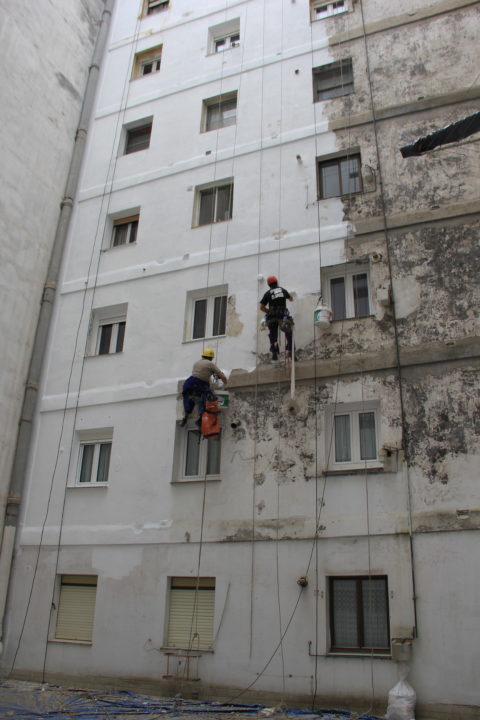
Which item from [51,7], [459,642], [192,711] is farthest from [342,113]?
[192,711]

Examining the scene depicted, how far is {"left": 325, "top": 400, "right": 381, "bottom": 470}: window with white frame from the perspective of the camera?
11508 millimetres

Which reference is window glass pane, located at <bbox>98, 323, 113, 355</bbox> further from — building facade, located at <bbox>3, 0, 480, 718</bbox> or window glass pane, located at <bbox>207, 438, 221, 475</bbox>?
window glass pane, located at <bbox>207, 438, 221, 475</bbox>

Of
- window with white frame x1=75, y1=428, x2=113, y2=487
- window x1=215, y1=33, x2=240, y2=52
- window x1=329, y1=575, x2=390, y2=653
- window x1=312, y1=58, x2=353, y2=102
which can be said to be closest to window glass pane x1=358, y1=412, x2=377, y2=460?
window x1=329, y1=575, x2=390, y2=653

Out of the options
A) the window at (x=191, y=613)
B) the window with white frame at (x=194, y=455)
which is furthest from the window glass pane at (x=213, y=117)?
the window at (x=191, y=613)

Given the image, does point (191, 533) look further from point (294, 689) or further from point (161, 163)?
point (161, 163)

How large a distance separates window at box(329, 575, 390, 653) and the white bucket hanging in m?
4.96

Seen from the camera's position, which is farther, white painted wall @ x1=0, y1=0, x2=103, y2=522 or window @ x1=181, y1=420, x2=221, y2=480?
white painted wall @ x1=0, y1=0, x2=103, y2=522

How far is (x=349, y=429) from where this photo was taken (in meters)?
11.8

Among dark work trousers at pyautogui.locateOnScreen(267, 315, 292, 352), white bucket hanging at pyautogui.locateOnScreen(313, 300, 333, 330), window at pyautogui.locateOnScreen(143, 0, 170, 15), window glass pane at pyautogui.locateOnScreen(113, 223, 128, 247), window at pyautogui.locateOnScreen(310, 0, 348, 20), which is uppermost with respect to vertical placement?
window at pyautogui.locateOnScreen(143, 0, 170, 15)

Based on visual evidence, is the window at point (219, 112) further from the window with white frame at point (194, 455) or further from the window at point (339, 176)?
the window with white frame at point (194, 455)

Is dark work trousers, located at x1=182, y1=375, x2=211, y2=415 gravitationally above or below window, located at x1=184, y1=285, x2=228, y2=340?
below

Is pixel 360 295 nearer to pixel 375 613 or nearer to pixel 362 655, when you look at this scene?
pixel 375 613

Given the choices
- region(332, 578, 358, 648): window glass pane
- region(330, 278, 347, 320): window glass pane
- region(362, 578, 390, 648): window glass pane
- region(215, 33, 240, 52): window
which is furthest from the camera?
region(215, 33, 240, 52): window

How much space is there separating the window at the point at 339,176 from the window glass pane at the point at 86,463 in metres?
8.12
